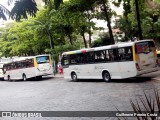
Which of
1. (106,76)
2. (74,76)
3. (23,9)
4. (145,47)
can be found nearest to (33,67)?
(74,76)

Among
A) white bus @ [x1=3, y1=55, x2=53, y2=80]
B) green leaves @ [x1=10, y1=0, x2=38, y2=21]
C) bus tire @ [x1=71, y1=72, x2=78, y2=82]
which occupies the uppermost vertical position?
green leaves @ [x1=10, y1=0, x2=38, y2=21]

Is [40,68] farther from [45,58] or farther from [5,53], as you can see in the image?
[5,53]

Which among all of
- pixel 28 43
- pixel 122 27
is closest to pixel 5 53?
pixel 28 43

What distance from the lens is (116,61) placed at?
61.0ft

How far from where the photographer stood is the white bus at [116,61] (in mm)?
17297

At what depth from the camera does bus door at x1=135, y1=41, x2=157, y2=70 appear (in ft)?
56.7

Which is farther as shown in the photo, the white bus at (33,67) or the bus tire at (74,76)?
the white bus at (33,67)

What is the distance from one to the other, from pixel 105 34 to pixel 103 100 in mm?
22524

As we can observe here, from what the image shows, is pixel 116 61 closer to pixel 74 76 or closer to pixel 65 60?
→ pixel 74 76

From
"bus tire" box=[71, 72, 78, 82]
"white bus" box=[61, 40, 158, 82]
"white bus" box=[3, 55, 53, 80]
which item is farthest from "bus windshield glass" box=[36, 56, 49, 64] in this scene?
"white bus" box=[61, 40, 158, 82]

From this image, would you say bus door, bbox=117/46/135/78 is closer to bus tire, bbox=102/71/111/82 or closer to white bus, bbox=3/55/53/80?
bus tire, bbox=102/71/111/82

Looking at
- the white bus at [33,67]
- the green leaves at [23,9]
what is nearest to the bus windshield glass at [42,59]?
the white bus at [33,67]

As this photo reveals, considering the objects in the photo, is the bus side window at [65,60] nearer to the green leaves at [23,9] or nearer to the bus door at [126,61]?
the bus door at [126,61]

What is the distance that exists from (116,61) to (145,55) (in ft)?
6.63
